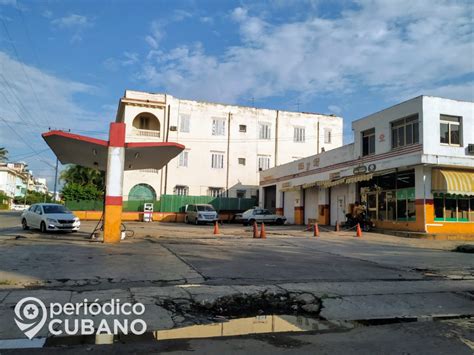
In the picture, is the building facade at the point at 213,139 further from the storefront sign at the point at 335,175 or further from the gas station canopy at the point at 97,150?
the gas station canopy at the point at 97,150

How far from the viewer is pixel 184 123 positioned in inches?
1670

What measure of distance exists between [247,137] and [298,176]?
434 inches

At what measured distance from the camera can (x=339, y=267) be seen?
11.4m

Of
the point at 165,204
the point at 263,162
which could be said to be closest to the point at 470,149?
the point at 263,162

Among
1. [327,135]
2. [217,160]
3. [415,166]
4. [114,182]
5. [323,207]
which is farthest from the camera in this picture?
[327,135]

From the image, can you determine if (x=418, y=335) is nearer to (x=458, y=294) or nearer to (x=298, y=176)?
(x=458, y=294)

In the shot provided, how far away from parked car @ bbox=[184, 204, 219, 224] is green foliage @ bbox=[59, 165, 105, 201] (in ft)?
45.0

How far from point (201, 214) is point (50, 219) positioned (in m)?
16.1

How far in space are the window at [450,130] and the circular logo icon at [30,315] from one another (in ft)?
71.4

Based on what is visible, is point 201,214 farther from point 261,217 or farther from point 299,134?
point 299,134

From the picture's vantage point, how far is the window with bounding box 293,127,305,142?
1833 inches

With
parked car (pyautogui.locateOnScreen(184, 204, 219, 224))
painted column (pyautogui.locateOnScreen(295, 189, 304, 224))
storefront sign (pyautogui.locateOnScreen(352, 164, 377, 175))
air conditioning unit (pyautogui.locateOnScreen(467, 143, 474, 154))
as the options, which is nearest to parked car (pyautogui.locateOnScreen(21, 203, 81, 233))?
parked car (pyautogui.locateOnScreen(184, 204, 219, 224))

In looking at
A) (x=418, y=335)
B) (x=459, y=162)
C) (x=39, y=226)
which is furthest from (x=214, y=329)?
(x=459, y=162)

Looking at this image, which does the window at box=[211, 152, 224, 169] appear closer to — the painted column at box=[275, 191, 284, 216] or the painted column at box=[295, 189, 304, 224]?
the painted column at box=[275, 191, 284, 216]
